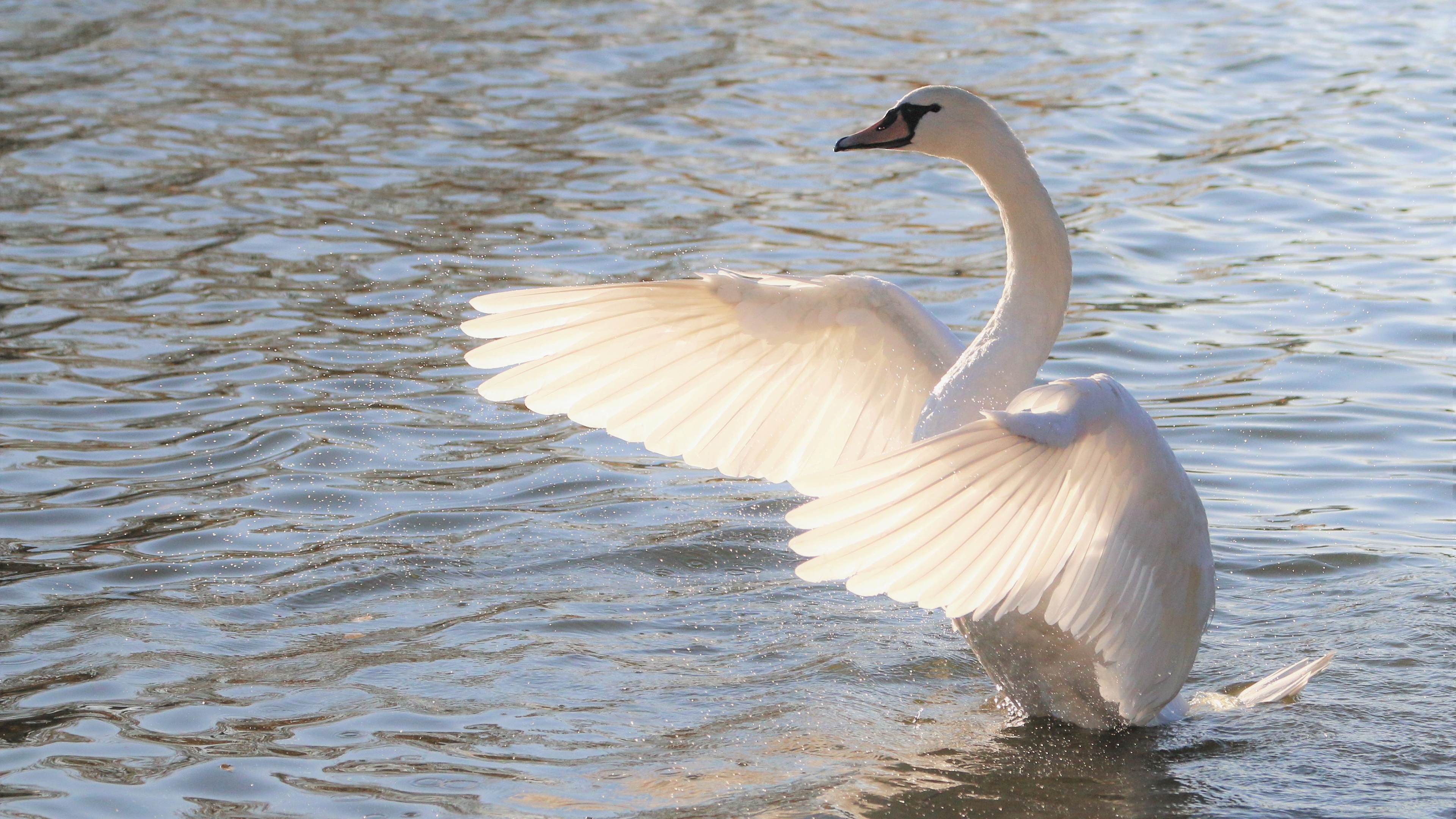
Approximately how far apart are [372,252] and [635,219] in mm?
1680

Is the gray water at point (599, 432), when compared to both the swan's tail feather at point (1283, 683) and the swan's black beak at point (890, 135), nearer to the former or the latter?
the swan's tail feather at point (1283, 683)

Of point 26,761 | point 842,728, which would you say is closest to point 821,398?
point 842,728

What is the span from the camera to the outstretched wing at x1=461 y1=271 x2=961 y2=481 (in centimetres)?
525

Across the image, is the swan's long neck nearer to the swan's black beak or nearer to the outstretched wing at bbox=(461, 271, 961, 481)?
the swan's black beak

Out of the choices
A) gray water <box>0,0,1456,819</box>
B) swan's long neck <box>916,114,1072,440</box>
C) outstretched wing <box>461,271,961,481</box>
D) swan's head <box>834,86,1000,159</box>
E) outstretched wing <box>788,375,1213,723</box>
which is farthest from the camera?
outstretched wing <box>461,271,961,481</box>

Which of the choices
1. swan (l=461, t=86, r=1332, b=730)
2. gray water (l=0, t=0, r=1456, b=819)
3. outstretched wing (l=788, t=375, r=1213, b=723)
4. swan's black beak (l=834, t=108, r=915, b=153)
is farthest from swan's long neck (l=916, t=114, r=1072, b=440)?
gray water (l=0, t=0, r=1456, b=819)

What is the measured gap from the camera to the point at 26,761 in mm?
4465

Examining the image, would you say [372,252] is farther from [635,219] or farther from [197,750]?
[197,750]

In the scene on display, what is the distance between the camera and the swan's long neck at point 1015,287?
15.9 ft

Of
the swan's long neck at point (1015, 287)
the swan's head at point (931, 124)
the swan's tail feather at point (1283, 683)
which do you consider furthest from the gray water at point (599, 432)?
the swan's head at point (931, 124)

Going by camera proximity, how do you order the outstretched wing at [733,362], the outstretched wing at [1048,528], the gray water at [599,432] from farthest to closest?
the outstretched wing at [733,362] < the gray water at [599,432] < the outstretched wing at [1048,528]

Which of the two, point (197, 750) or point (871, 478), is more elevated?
point (871, 478)

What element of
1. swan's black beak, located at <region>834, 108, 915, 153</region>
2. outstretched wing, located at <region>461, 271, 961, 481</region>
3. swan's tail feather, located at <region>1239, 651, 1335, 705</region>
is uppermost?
swan's black beak, located at <region>834, 108, 915, 153</region>

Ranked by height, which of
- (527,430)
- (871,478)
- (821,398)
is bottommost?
(527,430)
